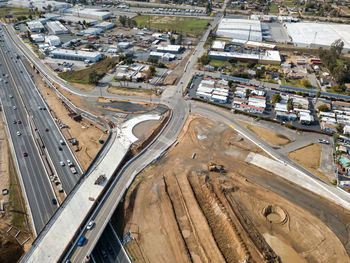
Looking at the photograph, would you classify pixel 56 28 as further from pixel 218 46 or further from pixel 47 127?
pixel 47 127

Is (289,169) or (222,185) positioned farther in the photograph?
Answer: (289,169)

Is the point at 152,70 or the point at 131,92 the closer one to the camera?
the point at 131,92

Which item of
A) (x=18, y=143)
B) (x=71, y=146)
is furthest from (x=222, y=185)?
(x=18, y=143)

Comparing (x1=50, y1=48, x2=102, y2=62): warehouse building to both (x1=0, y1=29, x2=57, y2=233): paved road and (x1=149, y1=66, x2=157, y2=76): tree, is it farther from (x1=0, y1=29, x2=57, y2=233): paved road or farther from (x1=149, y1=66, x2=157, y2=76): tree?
(x1=0, y1=29, x2=57, y2=233): paved road

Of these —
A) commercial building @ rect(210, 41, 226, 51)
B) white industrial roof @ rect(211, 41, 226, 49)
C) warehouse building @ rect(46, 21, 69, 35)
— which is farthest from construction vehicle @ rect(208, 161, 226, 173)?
warehouse building @ rect(46, 21, 69, 35)

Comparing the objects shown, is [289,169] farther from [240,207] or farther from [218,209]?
[218,209]

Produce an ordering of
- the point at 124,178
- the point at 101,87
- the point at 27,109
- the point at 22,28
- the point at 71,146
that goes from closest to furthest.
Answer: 1. the point at 124,178
2. the point at 71,146
3. the point at 27,109
4. the point at 101,87
5. the point at 22,28

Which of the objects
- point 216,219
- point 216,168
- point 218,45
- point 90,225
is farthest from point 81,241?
point 218,45
